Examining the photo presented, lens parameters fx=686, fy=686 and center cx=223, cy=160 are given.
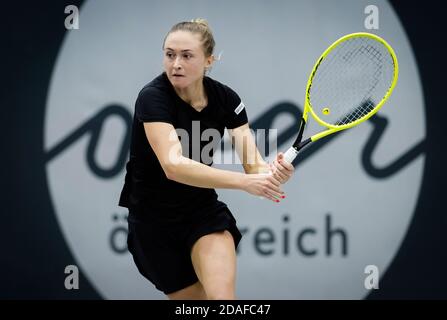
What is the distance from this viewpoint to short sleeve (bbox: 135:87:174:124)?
2.84m

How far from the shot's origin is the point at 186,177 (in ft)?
9.18

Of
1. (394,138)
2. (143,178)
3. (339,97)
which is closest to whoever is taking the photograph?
(143,178)

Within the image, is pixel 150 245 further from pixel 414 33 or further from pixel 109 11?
pixel 414 33

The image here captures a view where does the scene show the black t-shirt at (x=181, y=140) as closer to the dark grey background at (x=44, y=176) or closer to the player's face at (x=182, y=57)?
the player's face at (x=182, y=57)

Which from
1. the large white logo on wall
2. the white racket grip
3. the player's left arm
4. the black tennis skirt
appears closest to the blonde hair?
the player's left arm

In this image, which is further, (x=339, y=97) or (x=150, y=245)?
(x=339, y=97)

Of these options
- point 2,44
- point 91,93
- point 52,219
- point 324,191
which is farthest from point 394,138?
point 2,44

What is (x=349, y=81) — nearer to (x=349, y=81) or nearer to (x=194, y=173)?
(x=349, y=81)

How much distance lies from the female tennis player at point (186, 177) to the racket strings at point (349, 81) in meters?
0.66

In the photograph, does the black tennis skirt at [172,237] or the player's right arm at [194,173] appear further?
the black tennis skirt at [172,237]

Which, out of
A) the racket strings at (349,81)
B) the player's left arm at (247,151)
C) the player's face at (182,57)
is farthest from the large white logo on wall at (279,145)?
the player's face at (182,57)

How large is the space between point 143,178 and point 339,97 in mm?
1218

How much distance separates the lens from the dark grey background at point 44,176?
4.51 m

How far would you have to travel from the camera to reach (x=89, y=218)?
15.1 feet
